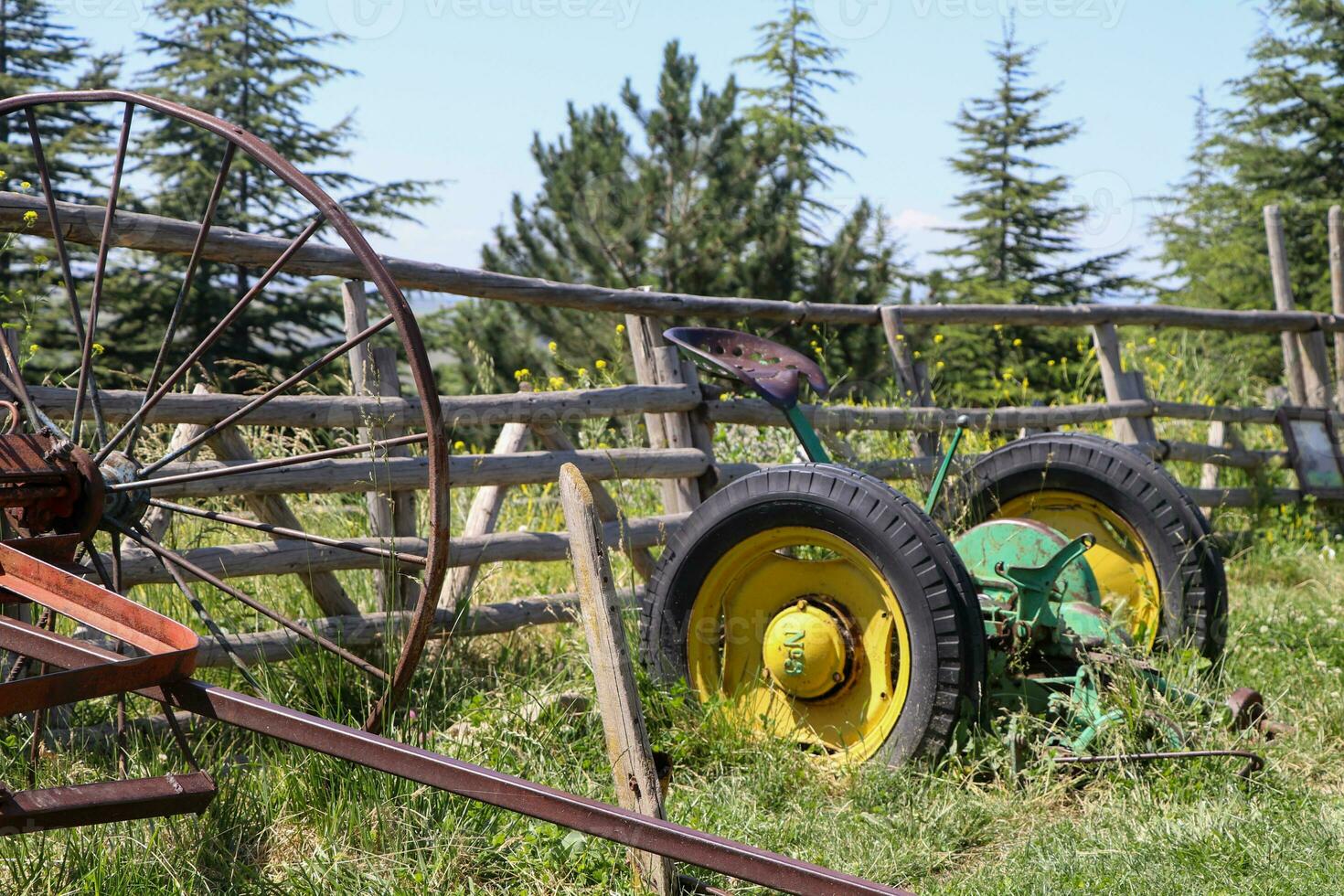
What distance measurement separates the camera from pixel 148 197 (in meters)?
19.4

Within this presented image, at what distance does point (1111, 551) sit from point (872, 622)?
1383 millimetres

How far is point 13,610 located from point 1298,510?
751 centimetres

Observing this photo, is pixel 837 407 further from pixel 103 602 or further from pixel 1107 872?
pixel 103 602

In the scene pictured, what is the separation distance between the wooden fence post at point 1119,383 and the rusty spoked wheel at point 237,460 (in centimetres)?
439

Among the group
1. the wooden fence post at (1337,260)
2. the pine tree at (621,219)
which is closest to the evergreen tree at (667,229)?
the pine tree at (621,219)

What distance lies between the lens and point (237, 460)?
382 cm

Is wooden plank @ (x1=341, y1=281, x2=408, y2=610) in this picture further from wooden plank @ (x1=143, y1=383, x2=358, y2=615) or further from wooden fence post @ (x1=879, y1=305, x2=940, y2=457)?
wooden fence post @ (x1=879, y1=305, x2=940, y2=457)

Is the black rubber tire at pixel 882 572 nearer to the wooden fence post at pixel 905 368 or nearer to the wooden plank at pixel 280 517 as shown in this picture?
the wooden plank at pixel 280 517

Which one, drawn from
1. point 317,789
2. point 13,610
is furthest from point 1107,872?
point 13,610

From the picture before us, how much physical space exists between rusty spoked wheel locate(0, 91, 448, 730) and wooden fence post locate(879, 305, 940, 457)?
8.58 feet

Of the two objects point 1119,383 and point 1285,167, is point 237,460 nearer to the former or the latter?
point 1119,383

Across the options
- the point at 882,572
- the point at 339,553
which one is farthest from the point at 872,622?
the point at 339,553

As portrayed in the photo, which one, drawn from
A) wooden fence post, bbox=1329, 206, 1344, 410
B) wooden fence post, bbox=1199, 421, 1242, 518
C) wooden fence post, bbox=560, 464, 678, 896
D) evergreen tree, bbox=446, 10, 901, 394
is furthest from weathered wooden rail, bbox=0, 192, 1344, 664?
evergreen tree, bbox=446, 10, 901, 394

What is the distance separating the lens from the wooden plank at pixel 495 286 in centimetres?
344
